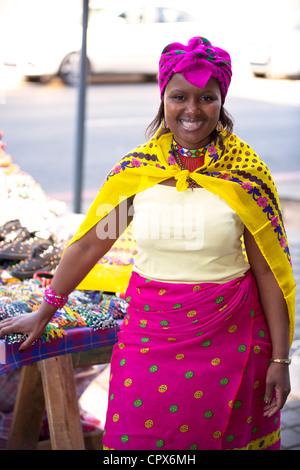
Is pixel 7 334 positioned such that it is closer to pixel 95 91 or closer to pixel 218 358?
pixel 218 358

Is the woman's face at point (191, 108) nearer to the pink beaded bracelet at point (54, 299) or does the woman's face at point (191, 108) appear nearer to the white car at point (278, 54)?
the pink beaded bracelet at point (54, 299)

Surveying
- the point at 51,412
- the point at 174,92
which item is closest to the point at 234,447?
the point at 51,412

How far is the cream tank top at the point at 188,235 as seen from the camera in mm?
2041

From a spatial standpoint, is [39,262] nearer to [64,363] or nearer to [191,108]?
[64,363]

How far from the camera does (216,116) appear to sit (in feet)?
6.82

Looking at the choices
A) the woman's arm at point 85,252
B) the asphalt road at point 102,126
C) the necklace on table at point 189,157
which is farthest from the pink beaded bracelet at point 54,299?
the asphalt road at point 102,126

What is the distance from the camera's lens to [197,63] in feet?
6.64

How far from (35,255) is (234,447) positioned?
54.2 inches

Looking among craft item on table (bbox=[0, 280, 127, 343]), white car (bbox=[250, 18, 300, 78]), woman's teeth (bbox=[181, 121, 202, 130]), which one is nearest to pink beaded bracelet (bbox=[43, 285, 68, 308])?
craft item on table (bbox=[0, 280, 127, 343])

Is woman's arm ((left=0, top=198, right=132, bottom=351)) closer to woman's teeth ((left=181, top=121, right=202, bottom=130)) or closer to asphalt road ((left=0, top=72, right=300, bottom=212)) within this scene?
woman's teeth ((left=181, top=121, right=202, bottom=130))

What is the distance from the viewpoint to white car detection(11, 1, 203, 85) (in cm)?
1281

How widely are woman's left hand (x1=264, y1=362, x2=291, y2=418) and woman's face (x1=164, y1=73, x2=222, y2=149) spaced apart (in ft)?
2.47

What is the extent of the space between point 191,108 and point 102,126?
8.47 meters

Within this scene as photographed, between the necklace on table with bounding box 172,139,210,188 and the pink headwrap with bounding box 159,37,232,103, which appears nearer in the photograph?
the pink headwrap with bounding box 159,37,232,103
